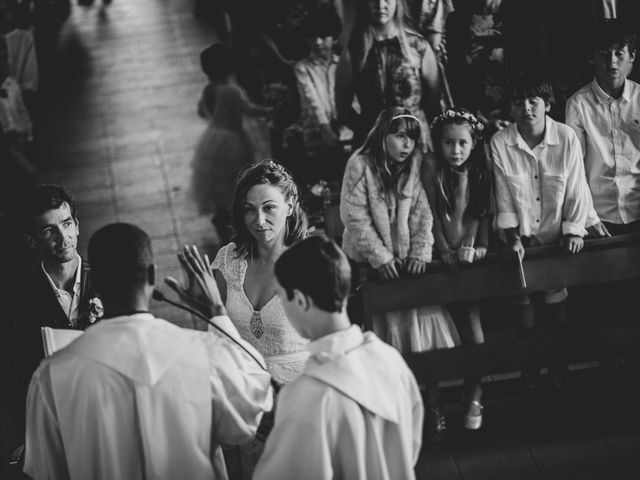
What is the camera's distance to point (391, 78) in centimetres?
523

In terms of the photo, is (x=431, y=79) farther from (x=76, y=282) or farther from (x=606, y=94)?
(x=76, y=282)

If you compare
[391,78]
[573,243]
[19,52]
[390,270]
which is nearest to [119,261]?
[390,270]

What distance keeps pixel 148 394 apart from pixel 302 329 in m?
0.51

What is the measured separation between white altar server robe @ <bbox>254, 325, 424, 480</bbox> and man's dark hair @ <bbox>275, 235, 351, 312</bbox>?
0.38ft

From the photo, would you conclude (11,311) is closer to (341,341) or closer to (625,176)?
(341,341)

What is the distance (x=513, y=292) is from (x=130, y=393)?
2.15 metres

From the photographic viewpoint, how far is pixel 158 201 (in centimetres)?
776

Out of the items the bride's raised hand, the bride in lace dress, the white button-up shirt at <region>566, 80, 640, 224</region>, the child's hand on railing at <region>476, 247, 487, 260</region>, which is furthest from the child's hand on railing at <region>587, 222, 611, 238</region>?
the bride's raised hand

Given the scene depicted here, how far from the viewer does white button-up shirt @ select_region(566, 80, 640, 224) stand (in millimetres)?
4633

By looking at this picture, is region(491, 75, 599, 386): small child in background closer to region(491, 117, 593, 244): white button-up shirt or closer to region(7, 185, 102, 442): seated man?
region(491, 117, 593, 244): white button-up shirt

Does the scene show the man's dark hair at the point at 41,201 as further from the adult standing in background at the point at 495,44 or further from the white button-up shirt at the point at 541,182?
the adult standing in background at the point at 495,44

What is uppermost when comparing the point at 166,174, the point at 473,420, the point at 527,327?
the point at 527,327

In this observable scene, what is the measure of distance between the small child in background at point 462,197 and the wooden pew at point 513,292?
0.13 metres

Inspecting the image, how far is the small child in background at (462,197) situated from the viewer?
13.7 feet
